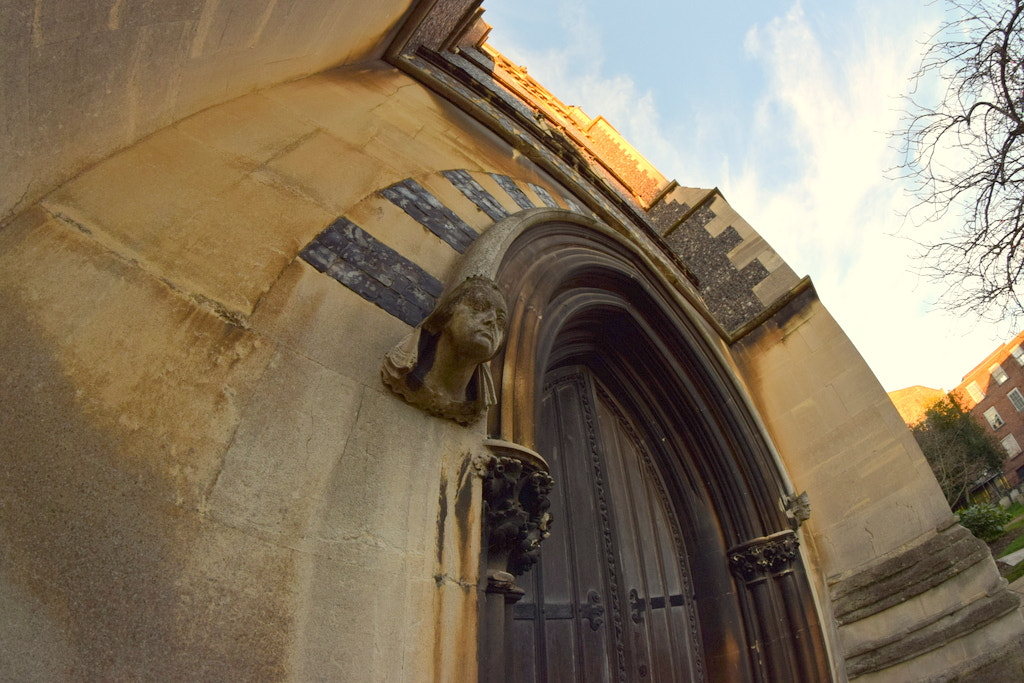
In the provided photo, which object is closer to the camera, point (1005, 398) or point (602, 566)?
point (602, 566)

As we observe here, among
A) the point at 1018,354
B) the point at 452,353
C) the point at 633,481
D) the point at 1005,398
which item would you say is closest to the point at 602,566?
the point at 633,481

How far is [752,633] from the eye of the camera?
168 inches

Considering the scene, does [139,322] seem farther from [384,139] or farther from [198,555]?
[384,139]

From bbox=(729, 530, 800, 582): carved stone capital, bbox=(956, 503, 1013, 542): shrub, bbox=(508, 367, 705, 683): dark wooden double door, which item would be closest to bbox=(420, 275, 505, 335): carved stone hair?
bbox=(508, 367, 705, 683): dark wooden double door

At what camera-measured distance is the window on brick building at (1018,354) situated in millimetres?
31156

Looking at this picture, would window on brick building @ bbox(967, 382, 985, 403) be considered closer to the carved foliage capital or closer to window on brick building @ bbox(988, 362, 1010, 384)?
window on brick building @ bbox(988, 362, 1010, 384)

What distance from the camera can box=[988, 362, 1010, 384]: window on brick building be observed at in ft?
107

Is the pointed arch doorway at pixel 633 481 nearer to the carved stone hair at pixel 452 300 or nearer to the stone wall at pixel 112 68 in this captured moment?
the carved stone hair at pixel 452 300

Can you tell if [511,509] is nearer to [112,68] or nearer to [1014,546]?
[112,68]

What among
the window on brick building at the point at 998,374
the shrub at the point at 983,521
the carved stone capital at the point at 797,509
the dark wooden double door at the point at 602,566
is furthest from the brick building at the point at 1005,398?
the dark wooden double door at the point at 602,566

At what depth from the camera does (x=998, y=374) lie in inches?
1303

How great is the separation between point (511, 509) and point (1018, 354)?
3977 centimetres

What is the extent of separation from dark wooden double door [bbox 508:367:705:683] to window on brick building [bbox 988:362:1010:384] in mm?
37666

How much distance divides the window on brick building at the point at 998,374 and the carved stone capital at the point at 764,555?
37.3 metres
